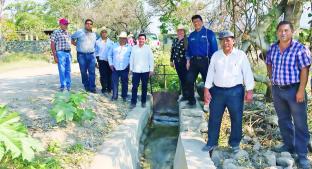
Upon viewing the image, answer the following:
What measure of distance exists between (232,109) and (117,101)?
4.33 m

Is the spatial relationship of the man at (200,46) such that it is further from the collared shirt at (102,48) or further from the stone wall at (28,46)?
the stone wall at (28,46)

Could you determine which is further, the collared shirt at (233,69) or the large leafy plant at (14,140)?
the collared shirt at (233,69)

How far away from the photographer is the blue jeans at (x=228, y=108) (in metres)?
5.93

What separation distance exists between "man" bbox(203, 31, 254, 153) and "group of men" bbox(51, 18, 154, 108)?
127 inches

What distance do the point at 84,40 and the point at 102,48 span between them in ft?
2.22

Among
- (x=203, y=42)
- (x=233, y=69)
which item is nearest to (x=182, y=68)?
(x=203, y=42)

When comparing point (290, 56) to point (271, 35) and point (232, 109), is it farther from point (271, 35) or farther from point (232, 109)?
point (271, 35)

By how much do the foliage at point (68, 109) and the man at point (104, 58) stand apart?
3.21 meters

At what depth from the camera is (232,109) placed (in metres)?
5.99

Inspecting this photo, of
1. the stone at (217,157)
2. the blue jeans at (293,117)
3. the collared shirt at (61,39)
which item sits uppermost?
the collared shirt at (61,39)

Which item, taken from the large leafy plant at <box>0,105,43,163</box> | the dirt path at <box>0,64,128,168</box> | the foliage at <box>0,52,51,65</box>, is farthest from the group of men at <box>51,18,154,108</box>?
the foliage at <box>0,52,51,65</box>

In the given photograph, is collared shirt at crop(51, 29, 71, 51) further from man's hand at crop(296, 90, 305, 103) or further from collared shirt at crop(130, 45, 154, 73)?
man's hand at crop(296, 90, 305, 103)

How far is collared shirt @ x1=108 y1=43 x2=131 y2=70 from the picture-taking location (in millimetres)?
9312

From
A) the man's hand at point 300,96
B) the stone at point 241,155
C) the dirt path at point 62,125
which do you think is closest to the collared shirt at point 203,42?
the dirt path at point 62,125
